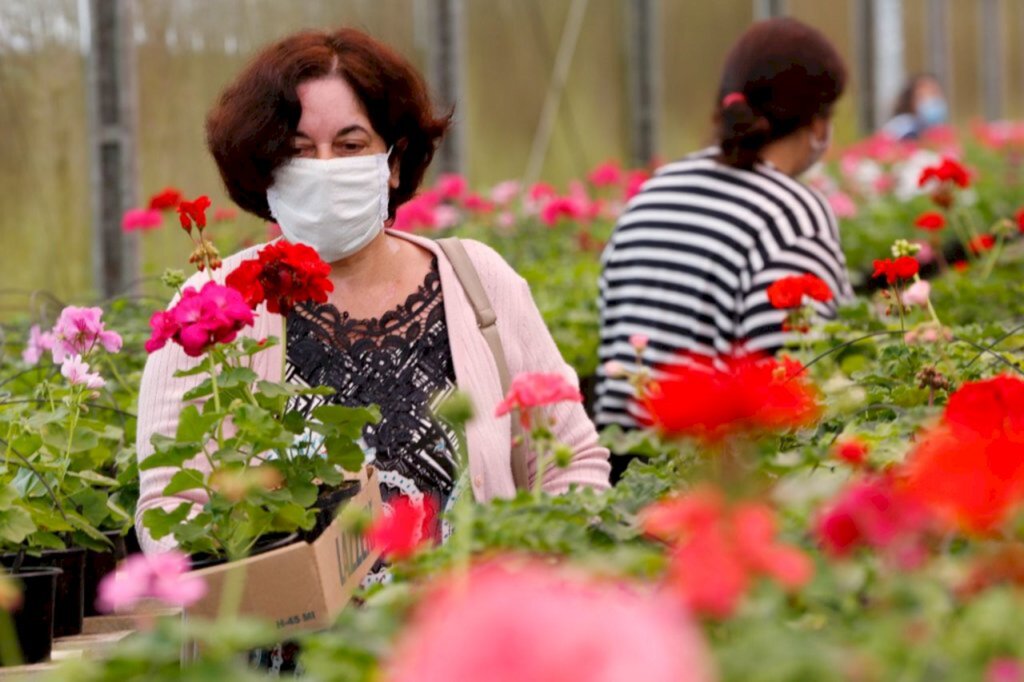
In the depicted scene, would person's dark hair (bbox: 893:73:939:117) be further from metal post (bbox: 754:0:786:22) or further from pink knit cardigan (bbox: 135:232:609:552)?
pink knit cardigan (bbox: 135:232:609:552)

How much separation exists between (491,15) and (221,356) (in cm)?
752

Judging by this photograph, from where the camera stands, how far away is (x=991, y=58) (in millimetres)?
19484

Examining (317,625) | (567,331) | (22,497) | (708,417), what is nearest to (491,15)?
(567,331)

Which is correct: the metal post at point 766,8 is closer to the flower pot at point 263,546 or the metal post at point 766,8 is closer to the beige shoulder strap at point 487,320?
the beige shoulder strap at point 487,320

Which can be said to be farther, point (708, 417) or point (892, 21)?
point (892, 21)

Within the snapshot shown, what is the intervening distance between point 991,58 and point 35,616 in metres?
18.8

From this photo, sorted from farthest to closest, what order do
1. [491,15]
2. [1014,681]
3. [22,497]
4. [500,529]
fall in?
[491,15], [22,497], [500,529], [1014,681]

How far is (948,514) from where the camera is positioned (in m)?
1.03

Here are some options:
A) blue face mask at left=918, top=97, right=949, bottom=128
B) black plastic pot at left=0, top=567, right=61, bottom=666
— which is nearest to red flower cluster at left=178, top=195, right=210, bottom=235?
black plastic pot at left=0, top=567, right=61, bottom=666

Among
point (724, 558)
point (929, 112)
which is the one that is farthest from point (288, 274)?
point (929, 112)

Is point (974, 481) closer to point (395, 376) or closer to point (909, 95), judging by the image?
point (395, 376)

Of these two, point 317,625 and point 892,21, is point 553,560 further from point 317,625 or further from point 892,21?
point 892,21

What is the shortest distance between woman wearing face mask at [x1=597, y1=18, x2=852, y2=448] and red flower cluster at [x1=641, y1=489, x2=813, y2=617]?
262 centimetres

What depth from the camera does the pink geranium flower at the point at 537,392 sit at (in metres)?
1.76
